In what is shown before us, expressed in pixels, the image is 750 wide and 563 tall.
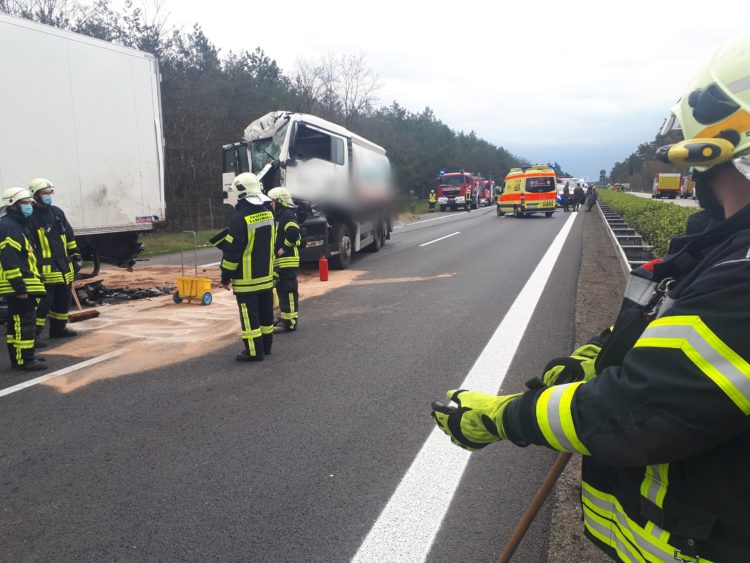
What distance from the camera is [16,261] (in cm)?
569

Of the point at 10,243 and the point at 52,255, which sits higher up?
the point at 10,243

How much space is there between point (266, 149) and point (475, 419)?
10.6 m

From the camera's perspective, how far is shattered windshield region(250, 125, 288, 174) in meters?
11.1

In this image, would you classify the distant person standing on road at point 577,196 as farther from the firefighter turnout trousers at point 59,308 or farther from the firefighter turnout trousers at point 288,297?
the firefighter turnout trousers at point 59,308

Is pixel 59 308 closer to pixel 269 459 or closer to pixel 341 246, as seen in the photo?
pixel 269 459

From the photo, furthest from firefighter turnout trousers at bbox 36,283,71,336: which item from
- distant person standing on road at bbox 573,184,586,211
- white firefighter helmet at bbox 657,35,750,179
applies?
distant person standing on road at bbox 573,184,586,211

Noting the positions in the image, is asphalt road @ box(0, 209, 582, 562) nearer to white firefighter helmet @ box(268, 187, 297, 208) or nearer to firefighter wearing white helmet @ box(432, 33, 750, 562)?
firefighter wearing white helmet @ box(432, 33, 750, 562)

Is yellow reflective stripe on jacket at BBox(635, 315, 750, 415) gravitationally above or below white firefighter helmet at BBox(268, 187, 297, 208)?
below

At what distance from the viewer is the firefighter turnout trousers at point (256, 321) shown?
5.79 metres

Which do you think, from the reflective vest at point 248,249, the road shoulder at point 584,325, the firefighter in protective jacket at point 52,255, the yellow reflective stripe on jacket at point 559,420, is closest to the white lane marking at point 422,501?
the road shoulder at point 584,325

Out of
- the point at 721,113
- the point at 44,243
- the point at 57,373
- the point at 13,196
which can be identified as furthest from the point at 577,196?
the point at 721,113

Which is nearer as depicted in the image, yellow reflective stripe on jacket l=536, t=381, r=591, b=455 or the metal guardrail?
yellow reflective stripe on jacket l=536, t=381, r=591, b=455

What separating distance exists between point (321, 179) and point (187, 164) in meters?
17.9

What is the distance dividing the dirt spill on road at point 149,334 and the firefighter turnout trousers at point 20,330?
0.39 metres
